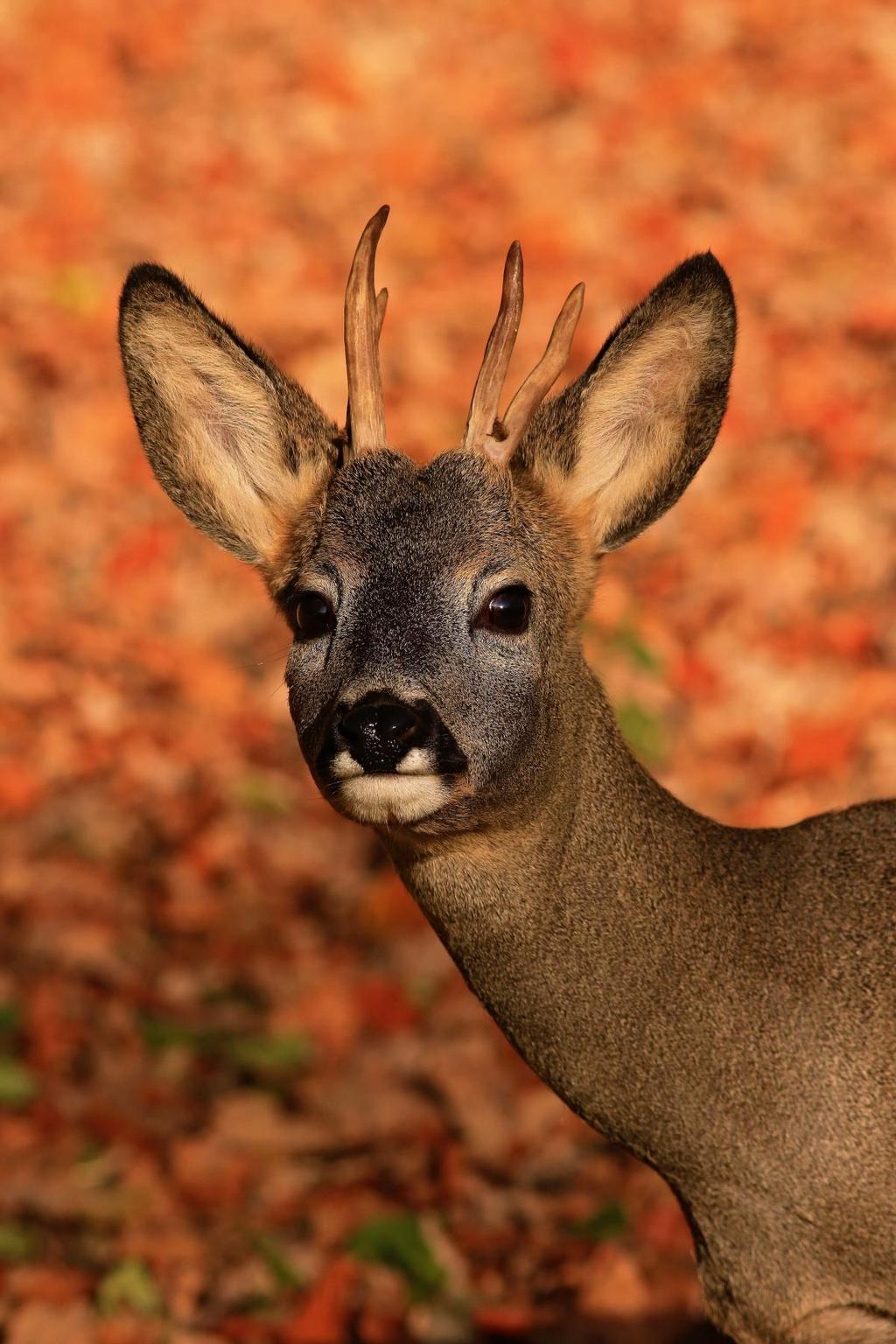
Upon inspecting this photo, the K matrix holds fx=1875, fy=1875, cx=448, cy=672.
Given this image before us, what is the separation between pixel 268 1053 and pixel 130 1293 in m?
1.04

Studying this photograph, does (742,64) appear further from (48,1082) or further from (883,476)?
(48,1082)

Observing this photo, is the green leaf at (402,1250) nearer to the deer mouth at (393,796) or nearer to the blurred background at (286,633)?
the blurred background at (286,633)

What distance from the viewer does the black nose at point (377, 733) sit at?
317 cm

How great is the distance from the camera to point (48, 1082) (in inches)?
235

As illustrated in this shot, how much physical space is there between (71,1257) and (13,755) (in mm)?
2586

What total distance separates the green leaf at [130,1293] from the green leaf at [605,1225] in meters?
1.23

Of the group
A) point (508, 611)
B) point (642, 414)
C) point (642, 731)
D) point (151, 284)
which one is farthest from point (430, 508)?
point (642, 731)

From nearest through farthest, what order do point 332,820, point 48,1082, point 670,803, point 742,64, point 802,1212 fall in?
point 802,1212
point 670,803
point 48,1082
point 332,820
point 742,64

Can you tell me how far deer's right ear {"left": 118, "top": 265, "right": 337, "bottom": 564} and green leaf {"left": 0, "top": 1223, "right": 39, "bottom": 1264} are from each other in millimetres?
2384

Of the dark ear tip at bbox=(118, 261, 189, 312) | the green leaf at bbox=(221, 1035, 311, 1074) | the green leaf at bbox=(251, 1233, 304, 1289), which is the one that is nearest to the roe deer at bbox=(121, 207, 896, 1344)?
the dark ear tip at bbox=(118, 261, 189, 312)

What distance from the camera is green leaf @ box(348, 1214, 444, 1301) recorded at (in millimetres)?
5328

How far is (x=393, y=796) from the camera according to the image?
3215 mm

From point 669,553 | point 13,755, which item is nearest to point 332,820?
point 13,755

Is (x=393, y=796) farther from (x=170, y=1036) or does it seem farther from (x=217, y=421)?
(x=170, y=1036)
